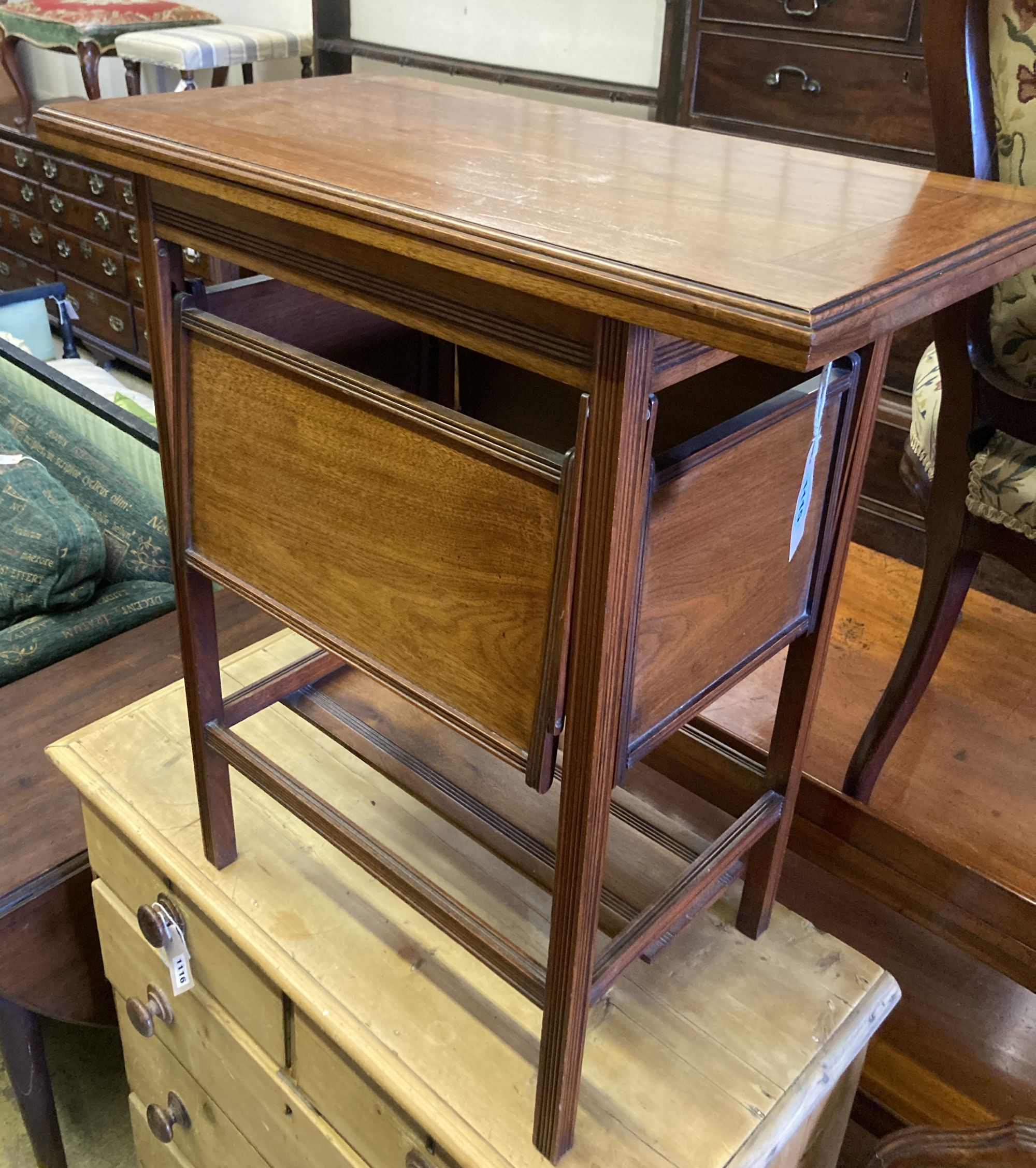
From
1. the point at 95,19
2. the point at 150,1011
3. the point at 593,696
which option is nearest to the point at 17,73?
the point at 95,19

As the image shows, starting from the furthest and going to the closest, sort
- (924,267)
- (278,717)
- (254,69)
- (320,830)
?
1. (254,69)
2. (278,717)
3. (320,830)
4. (924,267)

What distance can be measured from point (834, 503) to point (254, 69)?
11.8 feet

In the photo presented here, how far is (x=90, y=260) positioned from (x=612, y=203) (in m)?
3.63

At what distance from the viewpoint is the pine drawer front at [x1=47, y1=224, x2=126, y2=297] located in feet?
11.9

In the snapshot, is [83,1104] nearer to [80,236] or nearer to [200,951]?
[200,951]

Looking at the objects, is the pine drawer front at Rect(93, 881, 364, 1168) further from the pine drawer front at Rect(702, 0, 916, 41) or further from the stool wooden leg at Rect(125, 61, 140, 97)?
the stool wooden leg at Rect(125, 61, 140, 97)

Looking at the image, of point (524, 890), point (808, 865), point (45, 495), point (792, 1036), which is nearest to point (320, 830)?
point (524, 890)

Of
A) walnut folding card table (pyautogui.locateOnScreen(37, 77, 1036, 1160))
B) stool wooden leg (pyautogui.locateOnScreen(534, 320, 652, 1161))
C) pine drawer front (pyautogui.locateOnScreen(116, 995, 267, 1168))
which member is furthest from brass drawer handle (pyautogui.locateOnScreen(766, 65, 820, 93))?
pine drawer front (pyautogui.locateOnScreen(116, 995, 267, 1168))

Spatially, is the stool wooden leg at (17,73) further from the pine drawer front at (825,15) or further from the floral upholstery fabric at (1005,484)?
the floral upholstery fabric at (1005,484)

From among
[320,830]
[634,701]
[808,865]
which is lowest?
[808,865]

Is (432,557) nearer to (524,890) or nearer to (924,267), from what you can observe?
(924,267)

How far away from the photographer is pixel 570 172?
→ 0.68 meters

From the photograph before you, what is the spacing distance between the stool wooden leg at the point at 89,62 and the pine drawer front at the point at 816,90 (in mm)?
2290

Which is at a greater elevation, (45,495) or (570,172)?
(570,172)
